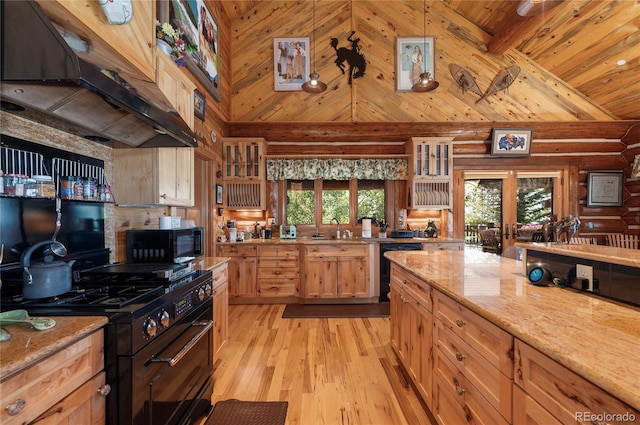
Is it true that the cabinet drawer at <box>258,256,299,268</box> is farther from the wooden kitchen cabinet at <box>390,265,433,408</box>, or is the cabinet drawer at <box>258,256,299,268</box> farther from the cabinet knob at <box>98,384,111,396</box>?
the cabinet knob at <box>98,384,111,396</box>

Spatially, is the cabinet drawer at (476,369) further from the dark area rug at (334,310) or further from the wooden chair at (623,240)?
the wooden chair at (623,240)

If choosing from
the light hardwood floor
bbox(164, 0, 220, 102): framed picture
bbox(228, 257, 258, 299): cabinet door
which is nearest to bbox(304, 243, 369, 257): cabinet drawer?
bbox(228, 257, 258, 299): cabinet door

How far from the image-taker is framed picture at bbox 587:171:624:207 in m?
4.95

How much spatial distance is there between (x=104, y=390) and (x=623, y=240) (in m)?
7.24

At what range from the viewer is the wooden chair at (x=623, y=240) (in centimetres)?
479

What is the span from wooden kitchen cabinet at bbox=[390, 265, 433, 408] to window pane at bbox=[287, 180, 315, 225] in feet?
8.57

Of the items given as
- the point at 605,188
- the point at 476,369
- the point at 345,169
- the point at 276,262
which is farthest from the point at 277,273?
the point at 605,188

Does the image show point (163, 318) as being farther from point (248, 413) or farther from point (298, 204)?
point (298, 204)

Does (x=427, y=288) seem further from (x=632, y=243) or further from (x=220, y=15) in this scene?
(x=632, y=243)

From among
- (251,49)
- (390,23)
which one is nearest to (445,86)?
(390,23)

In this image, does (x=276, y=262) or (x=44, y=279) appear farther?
(x=276, y=262)

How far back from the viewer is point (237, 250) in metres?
4.25

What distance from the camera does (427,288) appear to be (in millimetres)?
1823

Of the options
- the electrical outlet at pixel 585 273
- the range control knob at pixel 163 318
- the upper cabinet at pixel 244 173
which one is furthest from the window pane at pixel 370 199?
the range control knob at pixel 163 318
